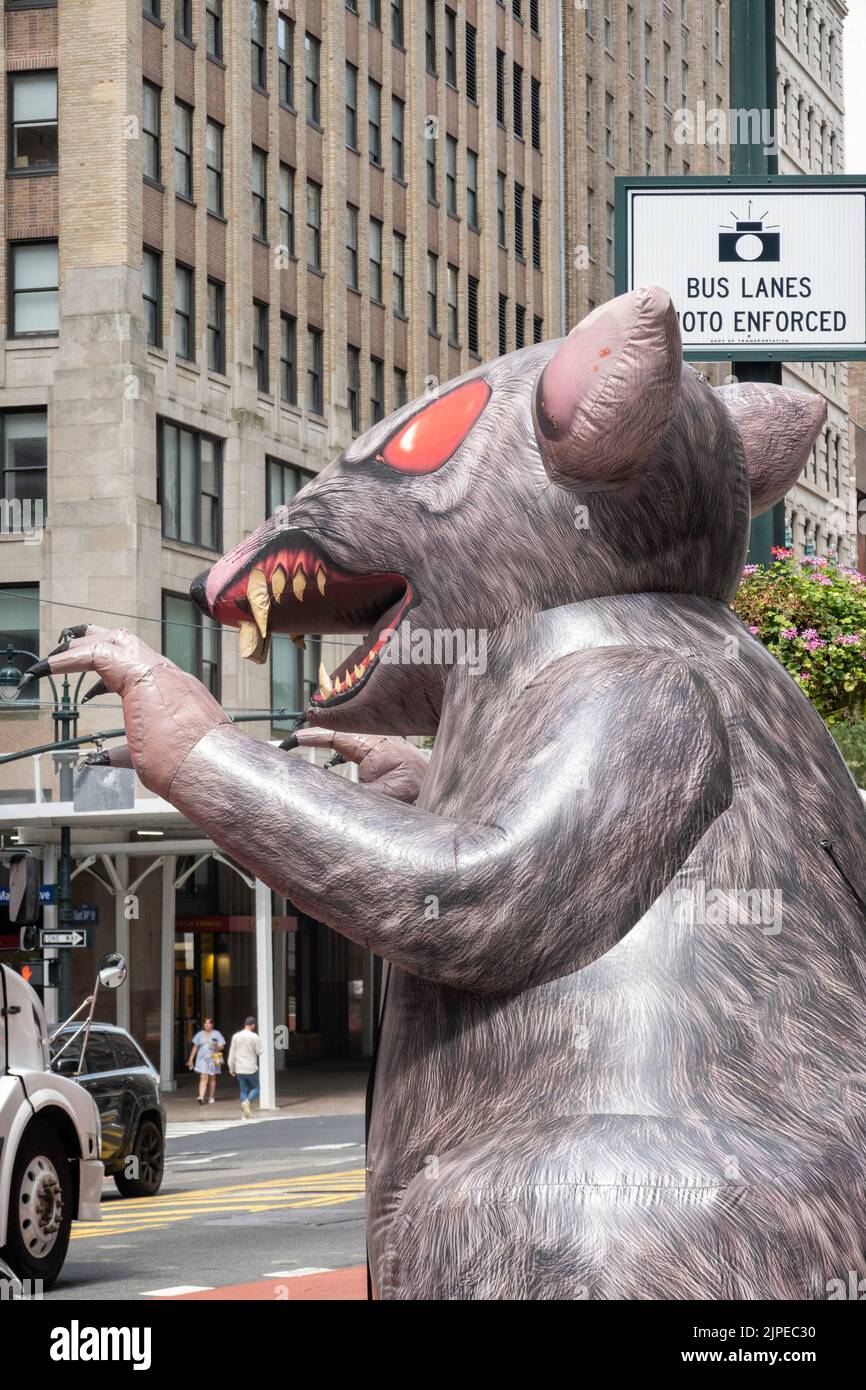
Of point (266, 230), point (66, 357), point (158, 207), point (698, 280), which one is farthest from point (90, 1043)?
point (266, 230)

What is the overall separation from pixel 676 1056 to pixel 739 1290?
28cm

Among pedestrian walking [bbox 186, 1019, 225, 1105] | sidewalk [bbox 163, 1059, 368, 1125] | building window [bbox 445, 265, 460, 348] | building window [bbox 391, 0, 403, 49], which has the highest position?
building window [bbox 391, 0, 403, 49]

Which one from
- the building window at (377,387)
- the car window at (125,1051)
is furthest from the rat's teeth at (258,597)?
the building window at (377,387)

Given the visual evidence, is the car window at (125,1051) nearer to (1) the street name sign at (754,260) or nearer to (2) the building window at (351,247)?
(1) the street name sign at (754,260)

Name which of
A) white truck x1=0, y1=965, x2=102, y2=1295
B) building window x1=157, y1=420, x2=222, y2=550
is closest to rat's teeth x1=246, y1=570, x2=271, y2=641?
white truck x1=0, y1=965, x2=102, y2=1295

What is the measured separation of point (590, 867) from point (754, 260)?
18.8ft

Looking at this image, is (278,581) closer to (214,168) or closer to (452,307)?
(214,168)

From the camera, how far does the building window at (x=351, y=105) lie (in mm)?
41000

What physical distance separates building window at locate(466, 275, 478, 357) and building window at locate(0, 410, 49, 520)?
15.7 metres

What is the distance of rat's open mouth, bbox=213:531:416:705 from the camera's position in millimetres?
2904

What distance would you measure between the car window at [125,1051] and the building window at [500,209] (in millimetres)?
33742

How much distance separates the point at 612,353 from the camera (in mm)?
2494

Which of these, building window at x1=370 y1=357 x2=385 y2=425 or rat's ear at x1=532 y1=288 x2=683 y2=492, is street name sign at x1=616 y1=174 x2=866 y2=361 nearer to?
rat's ear at x1=532 y1=288 x2=683 y2=492

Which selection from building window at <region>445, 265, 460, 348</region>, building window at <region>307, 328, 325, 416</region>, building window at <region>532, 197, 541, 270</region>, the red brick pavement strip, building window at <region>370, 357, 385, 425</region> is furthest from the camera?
building window at <region>532, 197, 541, 270</region>
